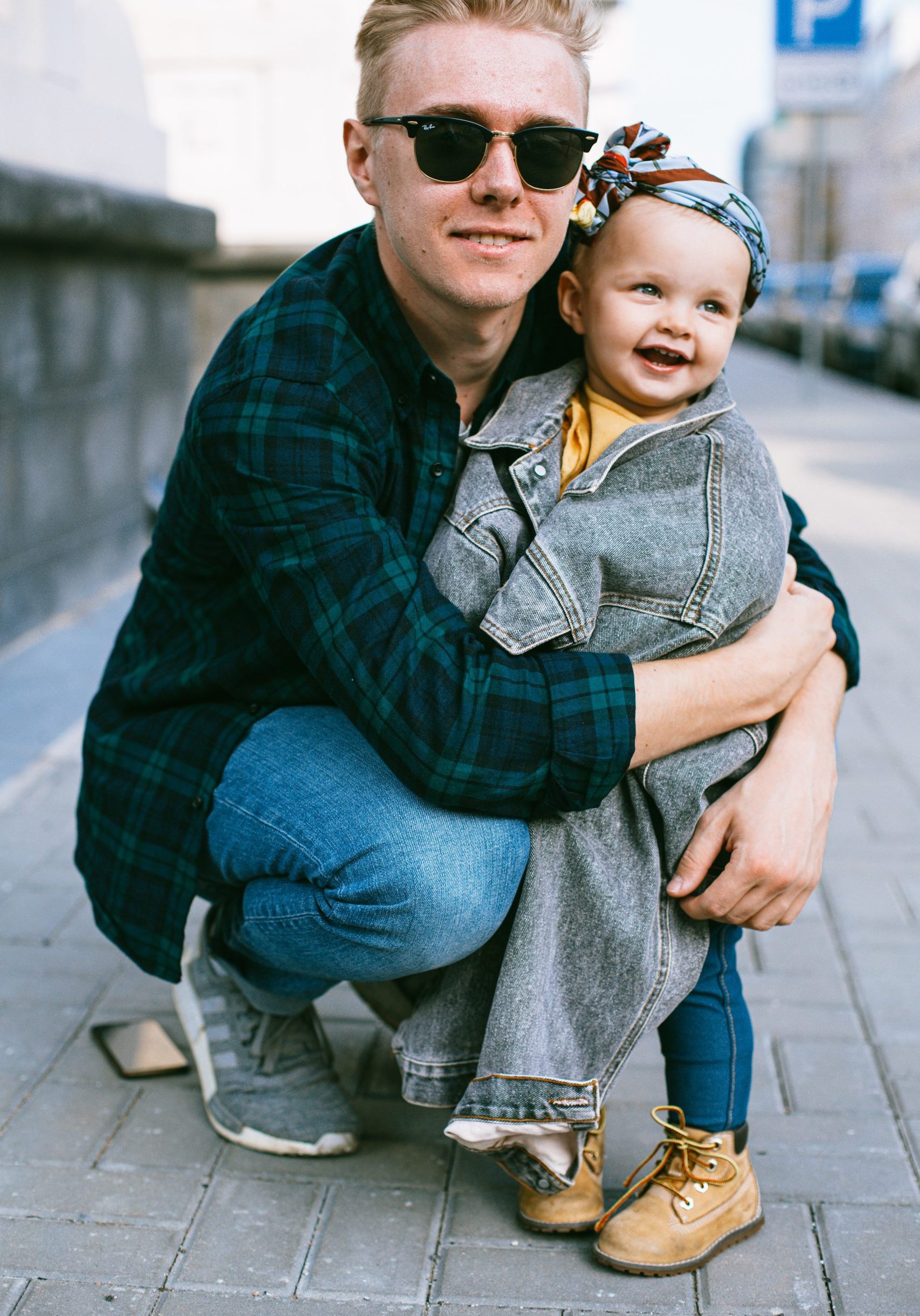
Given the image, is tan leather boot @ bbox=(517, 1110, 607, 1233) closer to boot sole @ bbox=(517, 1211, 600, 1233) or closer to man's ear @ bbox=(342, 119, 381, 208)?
boot sole @ bbox=(517, 1211, 600, 1233)

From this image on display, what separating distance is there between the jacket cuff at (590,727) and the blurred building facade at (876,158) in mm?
50155

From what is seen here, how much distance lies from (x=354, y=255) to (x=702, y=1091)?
4.35ft

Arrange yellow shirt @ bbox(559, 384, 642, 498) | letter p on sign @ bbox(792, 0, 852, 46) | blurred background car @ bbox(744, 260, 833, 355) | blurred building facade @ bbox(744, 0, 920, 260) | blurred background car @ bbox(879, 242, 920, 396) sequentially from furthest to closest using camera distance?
blurred building facade @ bbox(744, 0, 920, 260)
blurred background car @ bbox(744, 260, 833, 355)
blurred background car @ bbox(879, 242, 920, 396)
letter p on sign @ bbox(792, 0, 852, 46)
yellow shirt @ bbox(559, 384, 642, 498)

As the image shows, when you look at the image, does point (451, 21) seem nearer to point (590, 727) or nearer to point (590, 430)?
point (590, 430)

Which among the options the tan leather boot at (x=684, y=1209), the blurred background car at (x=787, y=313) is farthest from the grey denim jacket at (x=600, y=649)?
the blurred background car at (x=787, y=313)

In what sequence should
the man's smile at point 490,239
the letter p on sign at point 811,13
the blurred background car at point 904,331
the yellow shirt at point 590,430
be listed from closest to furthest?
the man's smile at point 490,239 < the yellow shirt at point 590,430 < the letter p on sign at point 811,13 < the blurred background car at point 904,331

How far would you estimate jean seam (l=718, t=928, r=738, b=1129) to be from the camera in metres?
2.08

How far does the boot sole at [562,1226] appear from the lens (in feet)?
6.81

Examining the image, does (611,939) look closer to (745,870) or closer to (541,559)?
(745,870)

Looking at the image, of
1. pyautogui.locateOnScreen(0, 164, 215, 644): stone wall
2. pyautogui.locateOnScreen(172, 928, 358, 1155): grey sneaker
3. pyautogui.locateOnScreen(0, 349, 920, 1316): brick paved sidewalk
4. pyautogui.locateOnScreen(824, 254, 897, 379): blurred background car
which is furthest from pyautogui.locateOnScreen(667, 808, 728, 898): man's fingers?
pyautogui.locateOnScreen(824, 254, 897, 379): blurred background car

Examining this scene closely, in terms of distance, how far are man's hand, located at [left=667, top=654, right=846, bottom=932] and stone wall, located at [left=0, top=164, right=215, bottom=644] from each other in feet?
10.7

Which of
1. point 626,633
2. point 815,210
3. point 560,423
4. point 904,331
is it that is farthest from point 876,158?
point 626,633

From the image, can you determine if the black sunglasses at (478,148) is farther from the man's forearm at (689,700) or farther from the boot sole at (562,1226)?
the boot sole at (562,1226)

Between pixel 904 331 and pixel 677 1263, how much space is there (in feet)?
52.6
